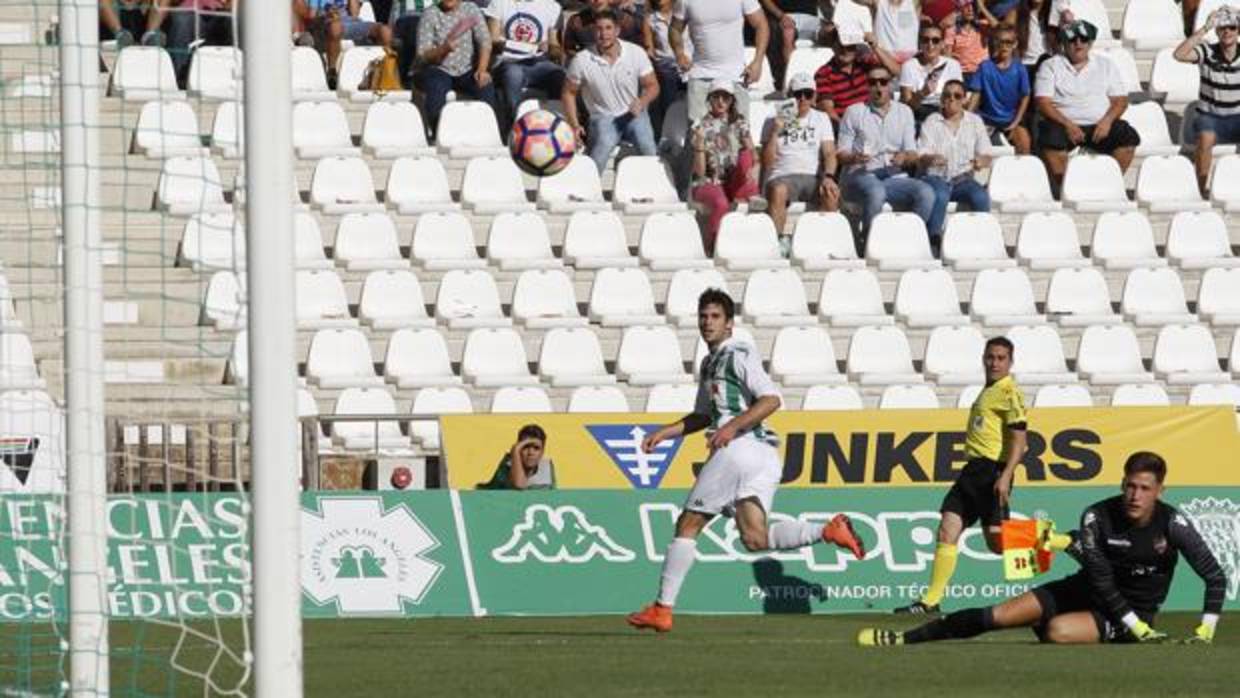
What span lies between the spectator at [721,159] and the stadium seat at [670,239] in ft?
0.70

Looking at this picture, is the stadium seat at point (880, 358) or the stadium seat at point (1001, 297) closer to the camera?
the stadium seat at point (880, 358)

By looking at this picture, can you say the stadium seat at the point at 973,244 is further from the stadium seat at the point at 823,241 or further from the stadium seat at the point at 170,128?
the stadium seat at the point at 170,128

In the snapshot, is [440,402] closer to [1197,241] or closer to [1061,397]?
[1061,397]

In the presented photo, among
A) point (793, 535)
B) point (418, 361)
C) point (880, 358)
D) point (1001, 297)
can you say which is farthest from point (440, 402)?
point (793, 535)

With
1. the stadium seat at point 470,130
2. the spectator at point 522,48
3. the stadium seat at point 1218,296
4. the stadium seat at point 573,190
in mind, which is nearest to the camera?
the stadium seat at point 1218,296

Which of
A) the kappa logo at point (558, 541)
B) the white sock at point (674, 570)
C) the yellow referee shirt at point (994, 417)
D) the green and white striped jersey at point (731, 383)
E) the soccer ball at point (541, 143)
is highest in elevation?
the soccer ball at point (541, 143)

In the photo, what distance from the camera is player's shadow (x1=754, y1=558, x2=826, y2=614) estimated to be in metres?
18.2

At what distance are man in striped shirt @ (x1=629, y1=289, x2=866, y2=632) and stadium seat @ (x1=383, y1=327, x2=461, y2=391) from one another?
5.69m

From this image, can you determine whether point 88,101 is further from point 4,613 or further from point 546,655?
point 4,613

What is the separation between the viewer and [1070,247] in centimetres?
2262

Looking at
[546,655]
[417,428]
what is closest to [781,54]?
[417,428]

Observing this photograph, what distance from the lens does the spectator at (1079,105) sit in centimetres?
2269

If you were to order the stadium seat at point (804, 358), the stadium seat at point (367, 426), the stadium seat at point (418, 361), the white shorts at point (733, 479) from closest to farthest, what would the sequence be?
1. the white shorts at point (733, 479)
2. the stadium seat at point (367, 426)
3. the stadium seat at point (418, 361)
4. the stadium seat at point (804, 358)

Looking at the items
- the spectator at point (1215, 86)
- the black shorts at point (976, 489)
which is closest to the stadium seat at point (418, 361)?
the black shorts at point (976, 489)
